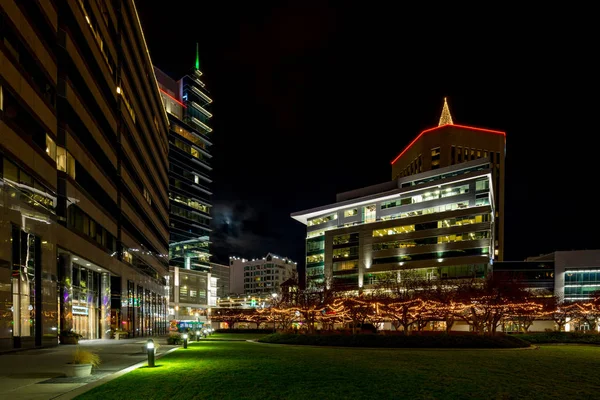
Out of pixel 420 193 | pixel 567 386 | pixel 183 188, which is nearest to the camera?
pixel 567 386

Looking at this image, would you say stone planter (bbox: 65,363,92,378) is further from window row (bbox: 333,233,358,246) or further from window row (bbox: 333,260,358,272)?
window row (bbox: 333,233,358,246)

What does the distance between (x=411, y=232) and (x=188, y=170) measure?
229ft

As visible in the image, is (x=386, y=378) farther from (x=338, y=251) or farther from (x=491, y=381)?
(x=338, y=251)

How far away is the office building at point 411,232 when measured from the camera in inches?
4171

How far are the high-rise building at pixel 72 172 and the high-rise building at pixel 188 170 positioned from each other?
72.5 meters

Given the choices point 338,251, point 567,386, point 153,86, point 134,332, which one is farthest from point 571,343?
point 338,251

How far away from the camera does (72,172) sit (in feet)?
126

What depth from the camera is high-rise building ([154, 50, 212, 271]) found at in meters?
143

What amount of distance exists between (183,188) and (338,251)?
166 ft

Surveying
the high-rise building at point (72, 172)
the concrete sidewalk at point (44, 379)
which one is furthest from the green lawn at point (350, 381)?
the high-rise building at point (72, 172)

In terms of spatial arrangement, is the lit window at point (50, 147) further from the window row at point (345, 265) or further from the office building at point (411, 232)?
the window row at point (345, 265)

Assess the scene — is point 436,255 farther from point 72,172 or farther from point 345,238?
point 72,172

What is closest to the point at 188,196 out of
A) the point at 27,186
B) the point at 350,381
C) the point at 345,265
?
the point at 345,265

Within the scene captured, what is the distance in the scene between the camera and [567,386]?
589 inches
